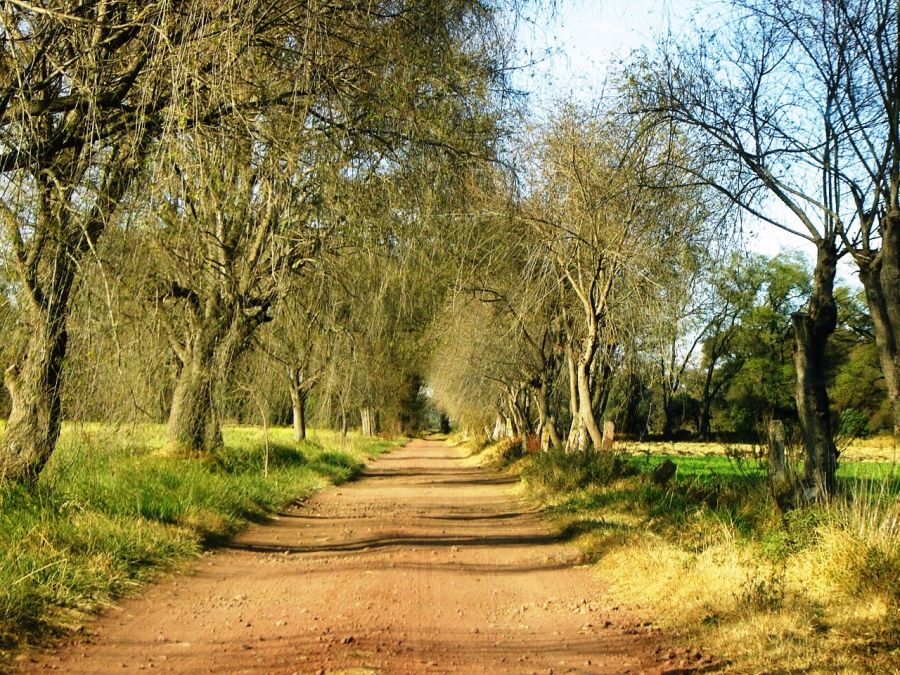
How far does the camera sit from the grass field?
520 centimetres

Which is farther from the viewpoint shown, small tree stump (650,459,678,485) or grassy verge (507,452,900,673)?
small tree stump (650,459,678,485)

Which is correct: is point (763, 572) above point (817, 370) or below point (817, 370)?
below

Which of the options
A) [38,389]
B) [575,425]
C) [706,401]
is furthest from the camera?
[706,401]

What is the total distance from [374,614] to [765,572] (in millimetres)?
3182

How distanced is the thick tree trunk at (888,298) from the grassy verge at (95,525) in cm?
626

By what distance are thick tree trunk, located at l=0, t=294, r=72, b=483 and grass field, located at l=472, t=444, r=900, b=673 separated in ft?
16.6

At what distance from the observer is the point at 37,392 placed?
670 cm

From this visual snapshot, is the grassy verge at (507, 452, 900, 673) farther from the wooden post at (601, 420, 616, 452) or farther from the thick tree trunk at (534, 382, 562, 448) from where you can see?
the thick tree trunk at (534, 382, 562, 448)

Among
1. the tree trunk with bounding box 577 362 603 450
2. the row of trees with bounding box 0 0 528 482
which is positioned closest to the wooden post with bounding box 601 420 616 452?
the tree trunk with bounding box 577 362 603 450

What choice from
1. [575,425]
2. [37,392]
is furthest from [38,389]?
[575,425]

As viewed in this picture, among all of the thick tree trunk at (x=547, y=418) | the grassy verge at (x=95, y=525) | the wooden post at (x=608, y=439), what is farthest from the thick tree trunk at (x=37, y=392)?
the thick tree trunk at (x=547, y=418)

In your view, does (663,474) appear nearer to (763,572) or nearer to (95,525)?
(763,572)

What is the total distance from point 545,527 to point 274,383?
4.62m

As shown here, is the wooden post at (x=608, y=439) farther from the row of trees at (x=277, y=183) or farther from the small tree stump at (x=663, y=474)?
the row of trees at (x=277, y=183)
